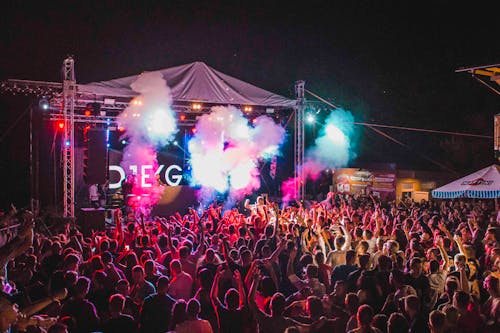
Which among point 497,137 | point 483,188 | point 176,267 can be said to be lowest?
point 176,267

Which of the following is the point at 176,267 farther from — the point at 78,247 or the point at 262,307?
the point at 78,247

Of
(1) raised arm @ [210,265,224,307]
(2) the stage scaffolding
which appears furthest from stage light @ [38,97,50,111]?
(1) raised arm @ [210,265,224,307]

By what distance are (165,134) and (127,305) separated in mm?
14447

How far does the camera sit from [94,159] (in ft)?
37.3

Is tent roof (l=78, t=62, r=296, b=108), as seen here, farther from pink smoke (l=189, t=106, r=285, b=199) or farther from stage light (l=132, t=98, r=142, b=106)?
pink smoke (l=189, t=106, r=285, b=199)

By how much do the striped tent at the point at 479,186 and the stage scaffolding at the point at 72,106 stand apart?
444cm

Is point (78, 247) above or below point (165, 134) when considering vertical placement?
below

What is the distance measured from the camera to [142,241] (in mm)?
6469

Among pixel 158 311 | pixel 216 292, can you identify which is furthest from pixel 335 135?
pixel 158 311

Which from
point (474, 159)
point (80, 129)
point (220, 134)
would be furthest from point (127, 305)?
point (474, 159)

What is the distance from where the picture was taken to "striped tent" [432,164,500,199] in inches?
356

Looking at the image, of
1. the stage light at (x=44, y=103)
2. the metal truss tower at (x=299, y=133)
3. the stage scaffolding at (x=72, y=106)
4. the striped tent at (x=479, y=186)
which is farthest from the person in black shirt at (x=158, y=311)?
the stage light at (x=44, y=103)

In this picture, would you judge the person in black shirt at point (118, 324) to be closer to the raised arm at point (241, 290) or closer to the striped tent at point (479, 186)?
the raised arm at point (241, 290)

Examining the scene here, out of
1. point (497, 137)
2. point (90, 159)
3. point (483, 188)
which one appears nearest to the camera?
point (483, 188)
